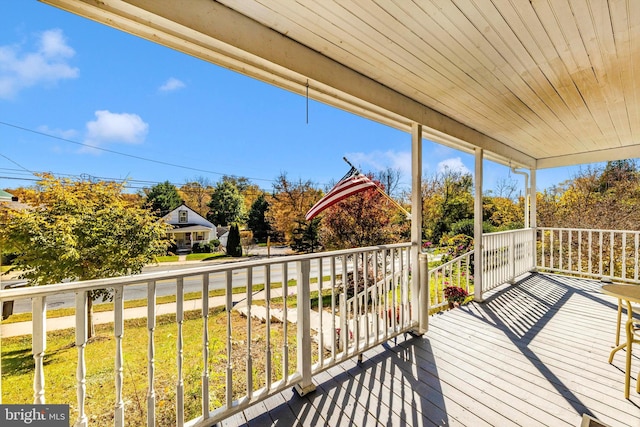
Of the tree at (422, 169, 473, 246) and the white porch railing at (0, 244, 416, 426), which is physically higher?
the tree at (422, 169, 473, 246)

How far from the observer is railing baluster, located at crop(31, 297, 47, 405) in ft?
3.55

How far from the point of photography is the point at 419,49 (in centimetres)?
179

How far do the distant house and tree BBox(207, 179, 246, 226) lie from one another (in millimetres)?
101

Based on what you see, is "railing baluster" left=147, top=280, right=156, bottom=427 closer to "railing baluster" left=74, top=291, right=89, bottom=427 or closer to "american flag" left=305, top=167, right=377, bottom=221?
"railing baluster" left=74, top=291, right=89, bottom=427

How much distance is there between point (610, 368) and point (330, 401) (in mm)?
2336

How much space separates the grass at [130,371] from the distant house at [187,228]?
0.70 meters

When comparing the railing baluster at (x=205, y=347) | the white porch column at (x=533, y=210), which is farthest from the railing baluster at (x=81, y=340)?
the white porch column at (x=533, y=210)

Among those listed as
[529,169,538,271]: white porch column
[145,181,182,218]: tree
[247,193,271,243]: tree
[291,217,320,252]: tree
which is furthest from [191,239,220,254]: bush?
[529,169,538,271]: white porch column

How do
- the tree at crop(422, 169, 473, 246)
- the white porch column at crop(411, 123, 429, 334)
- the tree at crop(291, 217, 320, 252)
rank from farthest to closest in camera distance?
the tree at crop(422, 169, 473, 246) < the tree at crop(291, 217, 320, 252) < the white porch column at crop(411, 123, 429, 334)

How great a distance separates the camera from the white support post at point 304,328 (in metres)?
1.84

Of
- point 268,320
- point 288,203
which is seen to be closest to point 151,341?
point 268,320

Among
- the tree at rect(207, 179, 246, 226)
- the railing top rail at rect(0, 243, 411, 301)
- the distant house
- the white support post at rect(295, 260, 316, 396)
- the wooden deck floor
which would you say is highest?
the tree at rect(207, 179, 246, 226)

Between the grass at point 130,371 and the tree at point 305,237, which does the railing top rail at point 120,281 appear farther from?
the tree at point 305,237

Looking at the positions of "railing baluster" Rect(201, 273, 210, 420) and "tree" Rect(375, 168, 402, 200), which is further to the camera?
"tree" Rect(375, 168, 402, 200)
